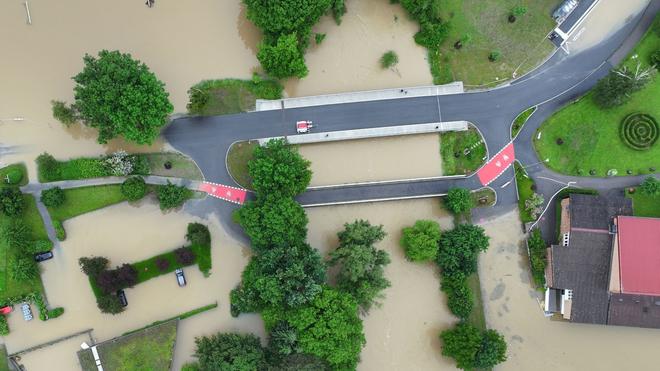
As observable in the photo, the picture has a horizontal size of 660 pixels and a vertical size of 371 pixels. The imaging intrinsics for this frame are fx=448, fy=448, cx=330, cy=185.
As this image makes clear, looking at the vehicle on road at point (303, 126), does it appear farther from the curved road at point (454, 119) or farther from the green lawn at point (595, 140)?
the green lawn at point (595, 140)

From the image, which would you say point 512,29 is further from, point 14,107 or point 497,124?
point 14,107

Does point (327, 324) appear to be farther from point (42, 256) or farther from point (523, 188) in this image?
point (42, 256)

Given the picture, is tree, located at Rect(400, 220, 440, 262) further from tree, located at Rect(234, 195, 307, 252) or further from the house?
the house

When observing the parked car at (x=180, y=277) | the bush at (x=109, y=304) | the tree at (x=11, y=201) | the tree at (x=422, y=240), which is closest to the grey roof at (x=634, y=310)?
the tree at (x=422, y=240)

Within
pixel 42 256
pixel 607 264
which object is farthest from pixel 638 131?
pixel 42 256

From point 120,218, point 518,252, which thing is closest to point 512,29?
point 518,252
